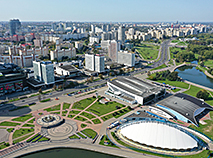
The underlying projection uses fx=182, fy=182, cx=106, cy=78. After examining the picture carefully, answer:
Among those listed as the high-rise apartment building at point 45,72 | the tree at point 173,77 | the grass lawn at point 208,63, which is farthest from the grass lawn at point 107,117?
the grass lawn at point 208,63

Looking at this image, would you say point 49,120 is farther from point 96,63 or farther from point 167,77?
point 167,77

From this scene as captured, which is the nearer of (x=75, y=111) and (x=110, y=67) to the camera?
(x=75, y=111)

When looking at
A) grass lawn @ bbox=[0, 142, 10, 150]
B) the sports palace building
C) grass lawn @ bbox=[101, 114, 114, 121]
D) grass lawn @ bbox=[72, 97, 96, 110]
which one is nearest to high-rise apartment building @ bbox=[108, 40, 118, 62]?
the sports palace building

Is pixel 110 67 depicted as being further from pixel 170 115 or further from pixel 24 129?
pixel 24 129

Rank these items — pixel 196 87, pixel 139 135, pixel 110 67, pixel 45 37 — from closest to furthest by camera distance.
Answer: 1. pixel 139 135
2. pixel 196 87
3. pixel 110 67
4. pixel 45 37

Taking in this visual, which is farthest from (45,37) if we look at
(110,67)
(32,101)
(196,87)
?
(196,87)

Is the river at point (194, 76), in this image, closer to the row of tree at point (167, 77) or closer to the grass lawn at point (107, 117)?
the row of tree at point (167, 77)
